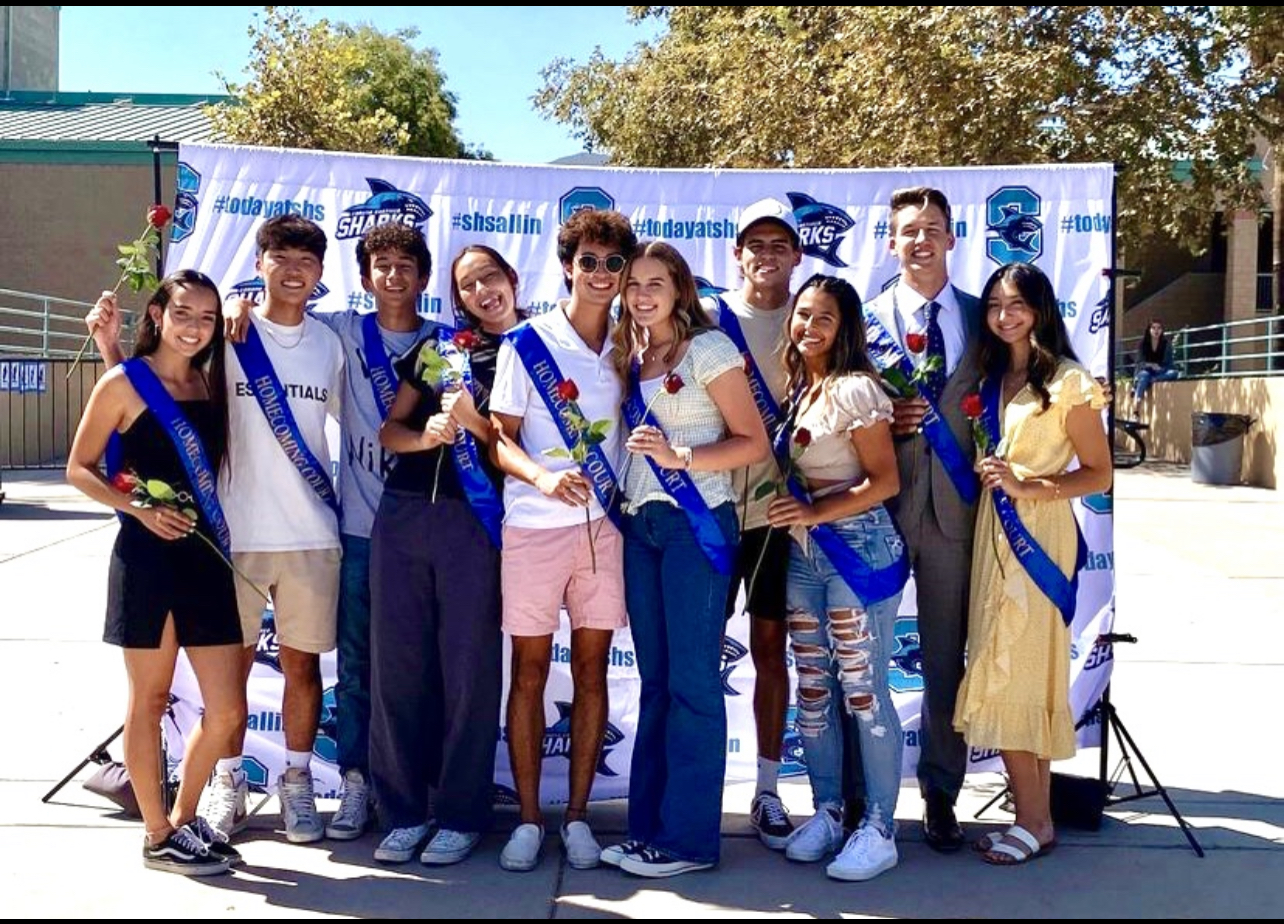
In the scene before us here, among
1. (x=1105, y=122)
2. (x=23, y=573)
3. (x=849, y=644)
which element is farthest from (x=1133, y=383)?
(x=849, y=644)

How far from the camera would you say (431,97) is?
3422 cm

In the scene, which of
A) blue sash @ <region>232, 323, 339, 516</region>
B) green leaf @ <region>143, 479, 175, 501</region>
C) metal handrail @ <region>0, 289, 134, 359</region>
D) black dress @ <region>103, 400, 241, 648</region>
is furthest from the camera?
metal handrail @ <region>0, 289, 134, 359</region>

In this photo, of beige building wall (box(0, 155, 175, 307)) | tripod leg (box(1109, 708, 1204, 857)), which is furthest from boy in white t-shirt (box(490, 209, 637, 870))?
beige building wall (box(0, 155, 175, 307))

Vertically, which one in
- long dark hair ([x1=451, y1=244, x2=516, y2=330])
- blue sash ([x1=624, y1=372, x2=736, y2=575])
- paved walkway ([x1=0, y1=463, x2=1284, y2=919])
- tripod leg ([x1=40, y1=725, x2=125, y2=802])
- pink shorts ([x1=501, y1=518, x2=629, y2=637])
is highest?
long dark hair ([x1=451, y1=244, x2=516, y2=330])

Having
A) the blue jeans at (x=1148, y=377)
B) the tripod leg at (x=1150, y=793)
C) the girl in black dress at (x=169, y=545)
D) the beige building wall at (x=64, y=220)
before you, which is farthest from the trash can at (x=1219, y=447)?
the beige building wall at (x=64, y=220)

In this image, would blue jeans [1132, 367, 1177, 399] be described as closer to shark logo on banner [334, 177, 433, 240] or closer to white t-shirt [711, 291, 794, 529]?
white t-shirt [711, 291, 794, 529]

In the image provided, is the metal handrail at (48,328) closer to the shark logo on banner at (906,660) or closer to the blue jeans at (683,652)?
the shark logo on banner at (906,660)

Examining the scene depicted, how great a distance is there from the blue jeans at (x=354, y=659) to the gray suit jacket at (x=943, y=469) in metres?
1.89

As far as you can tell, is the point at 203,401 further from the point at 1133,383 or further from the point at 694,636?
the point at 1133,383

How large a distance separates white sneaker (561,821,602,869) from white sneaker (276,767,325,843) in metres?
0.90

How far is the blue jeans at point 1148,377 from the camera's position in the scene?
22016 mm

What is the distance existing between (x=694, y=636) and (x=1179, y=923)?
5.51 ft

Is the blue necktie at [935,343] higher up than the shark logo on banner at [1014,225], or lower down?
lower down

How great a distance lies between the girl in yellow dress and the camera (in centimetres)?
449
